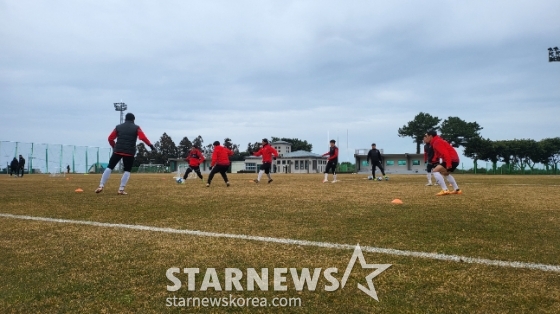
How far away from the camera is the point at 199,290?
2.83m

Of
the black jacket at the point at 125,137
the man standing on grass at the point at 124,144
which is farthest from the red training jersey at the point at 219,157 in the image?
the black jacket at the point at 125,137

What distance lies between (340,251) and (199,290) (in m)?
1.50

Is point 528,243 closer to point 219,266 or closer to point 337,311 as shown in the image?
point 337,311

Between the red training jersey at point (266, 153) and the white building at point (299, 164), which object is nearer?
the red training jersey at point (266, 153)

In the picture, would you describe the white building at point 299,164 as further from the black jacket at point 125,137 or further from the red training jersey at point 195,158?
the black jacket at point 125,137

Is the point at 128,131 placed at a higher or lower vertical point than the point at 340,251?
higher

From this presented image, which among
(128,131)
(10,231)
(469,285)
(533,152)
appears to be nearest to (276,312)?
(469,285)

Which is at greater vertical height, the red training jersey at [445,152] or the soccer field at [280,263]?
the red training jersey at [445,152]

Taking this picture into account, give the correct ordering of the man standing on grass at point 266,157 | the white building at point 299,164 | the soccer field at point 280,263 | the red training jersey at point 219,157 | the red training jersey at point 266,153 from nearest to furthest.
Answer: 1. the soccer field at point 280,263
2. the red training jersey at point 219,157
3. the man standing on grass at point 266,157
4. the red training jersey at point 266,153
5. the white building at point 299,164

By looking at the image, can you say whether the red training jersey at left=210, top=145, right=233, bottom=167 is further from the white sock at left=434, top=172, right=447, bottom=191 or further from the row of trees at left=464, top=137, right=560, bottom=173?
the row of trees at left=464, top=137, right=560, bottom=173

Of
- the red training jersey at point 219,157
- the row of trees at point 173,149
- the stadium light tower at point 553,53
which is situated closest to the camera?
the red training jersey at point 219,157

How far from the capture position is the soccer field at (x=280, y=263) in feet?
8.46

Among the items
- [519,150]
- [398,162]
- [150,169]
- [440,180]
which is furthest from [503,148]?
[440,180]

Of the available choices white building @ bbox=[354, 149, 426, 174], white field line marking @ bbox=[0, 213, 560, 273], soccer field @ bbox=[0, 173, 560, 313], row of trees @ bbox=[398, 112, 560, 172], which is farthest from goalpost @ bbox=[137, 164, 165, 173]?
white field line marking @ bbox=[0, 213, 560, 273]
